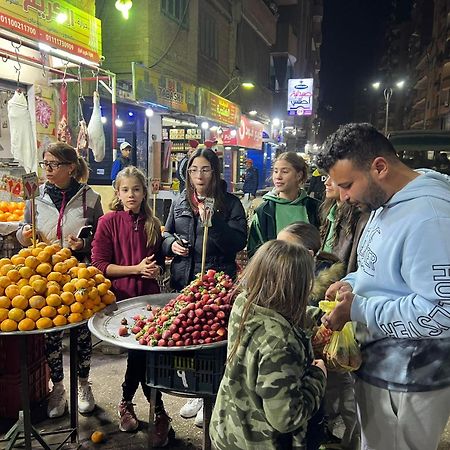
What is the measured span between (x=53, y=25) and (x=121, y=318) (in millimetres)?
5093

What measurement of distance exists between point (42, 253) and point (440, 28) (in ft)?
118

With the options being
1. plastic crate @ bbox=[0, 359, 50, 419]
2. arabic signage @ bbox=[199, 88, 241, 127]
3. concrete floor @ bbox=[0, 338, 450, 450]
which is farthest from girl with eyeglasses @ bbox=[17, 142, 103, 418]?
arabic signage @ bbox=[199, 88, 241, 127]

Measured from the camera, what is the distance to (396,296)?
6.38ft

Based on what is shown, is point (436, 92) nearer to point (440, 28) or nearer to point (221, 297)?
point (440, 28)

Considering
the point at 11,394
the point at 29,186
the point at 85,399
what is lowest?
the point at 85,399

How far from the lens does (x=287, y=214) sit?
4.13 metres

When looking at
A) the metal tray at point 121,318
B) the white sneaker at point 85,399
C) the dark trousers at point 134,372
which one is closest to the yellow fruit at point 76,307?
the metal tray at point 121,318

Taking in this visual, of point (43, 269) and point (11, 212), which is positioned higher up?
point (11, 212)

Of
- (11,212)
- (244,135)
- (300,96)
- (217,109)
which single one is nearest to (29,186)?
(11,212)

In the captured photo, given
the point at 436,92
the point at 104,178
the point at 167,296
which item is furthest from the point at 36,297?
the point at 436,92

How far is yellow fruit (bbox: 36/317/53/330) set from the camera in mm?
2705

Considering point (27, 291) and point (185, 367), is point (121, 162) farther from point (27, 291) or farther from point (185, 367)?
point (185, 367)

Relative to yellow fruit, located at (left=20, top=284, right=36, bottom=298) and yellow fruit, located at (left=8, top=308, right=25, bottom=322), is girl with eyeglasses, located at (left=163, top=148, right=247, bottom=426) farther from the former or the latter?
yellow fruit, located at (left=8, top=308, right=25, bottom=322)

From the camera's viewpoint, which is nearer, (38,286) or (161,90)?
(38,286)
